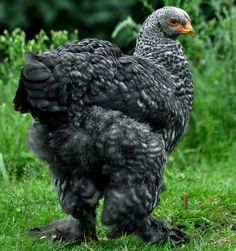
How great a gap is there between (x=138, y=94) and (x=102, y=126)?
0.34 m

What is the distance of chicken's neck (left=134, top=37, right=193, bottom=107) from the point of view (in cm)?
525

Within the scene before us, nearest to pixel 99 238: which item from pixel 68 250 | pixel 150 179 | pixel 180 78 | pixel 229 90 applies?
pixel 68 250

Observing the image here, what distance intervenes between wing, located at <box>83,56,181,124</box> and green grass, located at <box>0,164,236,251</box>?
0.84 metres

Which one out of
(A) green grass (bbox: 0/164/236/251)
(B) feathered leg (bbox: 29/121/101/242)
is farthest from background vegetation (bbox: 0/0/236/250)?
(B) feathered leg (bbox: 29/121/101/242)

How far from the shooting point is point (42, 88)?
4.56 m

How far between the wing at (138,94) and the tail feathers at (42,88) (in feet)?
0.60

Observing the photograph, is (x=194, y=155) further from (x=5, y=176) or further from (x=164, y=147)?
(x=164, y=147)

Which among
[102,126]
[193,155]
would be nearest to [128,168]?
[102,126]

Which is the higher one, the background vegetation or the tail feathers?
the tail feathers

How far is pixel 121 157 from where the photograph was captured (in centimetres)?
470

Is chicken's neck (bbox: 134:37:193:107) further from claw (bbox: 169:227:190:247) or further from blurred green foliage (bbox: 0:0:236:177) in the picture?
blurred green foliage (bbox: 0:0:236:177)

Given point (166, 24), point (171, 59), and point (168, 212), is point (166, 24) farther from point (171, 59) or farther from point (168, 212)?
point (168, 212)

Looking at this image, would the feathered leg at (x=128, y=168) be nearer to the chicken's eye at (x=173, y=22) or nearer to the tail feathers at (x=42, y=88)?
the tail feathers at (x=42, y=88)

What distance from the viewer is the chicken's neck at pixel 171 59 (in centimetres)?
525
